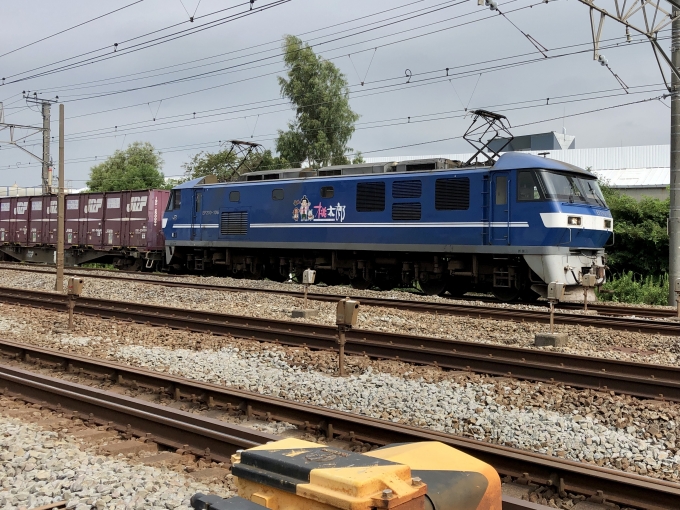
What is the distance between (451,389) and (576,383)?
1439 millimetres

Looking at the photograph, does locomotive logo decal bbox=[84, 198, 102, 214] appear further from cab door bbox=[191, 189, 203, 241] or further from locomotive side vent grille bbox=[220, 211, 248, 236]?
locomotive side vent grille bbox=[220, 211, 248, 236]

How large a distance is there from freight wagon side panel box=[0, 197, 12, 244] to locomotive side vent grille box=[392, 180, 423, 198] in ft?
81.9

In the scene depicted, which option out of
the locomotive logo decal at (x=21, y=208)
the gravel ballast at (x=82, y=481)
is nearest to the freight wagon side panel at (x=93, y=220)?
the locomotive logo decal at (x=21, y=208)

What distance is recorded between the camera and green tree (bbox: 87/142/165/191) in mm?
58656

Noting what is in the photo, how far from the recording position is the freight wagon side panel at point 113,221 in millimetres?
28141

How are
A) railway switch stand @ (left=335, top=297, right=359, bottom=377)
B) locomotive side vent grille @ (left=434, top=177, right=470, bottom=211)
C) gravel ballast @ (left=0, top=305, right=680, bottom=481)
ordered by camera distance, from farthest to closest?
1. locomotive side vent grille @ (left=434, top=177, right=470, bottom=211)
2. railway switch stand @ (left=335, top=297, right=359, bottom=377)
3. gravel ballast @ (left=0, top=305, right=680, bottom=481)

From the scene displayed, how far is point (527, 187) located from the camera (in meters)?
15.4

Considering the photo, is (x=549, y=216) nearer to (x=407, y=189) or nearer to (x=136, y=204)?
(x=407, y=189)

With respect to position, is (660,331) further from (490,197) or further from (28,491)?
(28,491)

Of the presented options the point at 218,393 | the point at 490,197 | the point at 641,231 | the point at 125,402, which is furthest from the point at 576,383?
the point at 641,231

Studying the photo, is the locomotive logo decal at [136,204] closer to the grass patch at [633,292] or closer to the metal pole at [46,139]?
the metal pole at [46,139]

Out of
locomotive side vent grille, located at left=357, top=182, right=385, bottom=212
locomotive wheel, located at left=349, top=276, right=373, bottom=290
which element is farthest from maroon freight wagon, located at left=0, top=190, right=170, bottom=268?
locomotive side vent grille, located at left=357, top=182, right=385, bottom=212

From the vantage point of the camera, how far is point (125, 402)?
634cm

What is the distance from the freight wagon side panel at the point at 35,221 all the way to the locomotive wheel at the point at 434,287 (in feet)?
71.6
